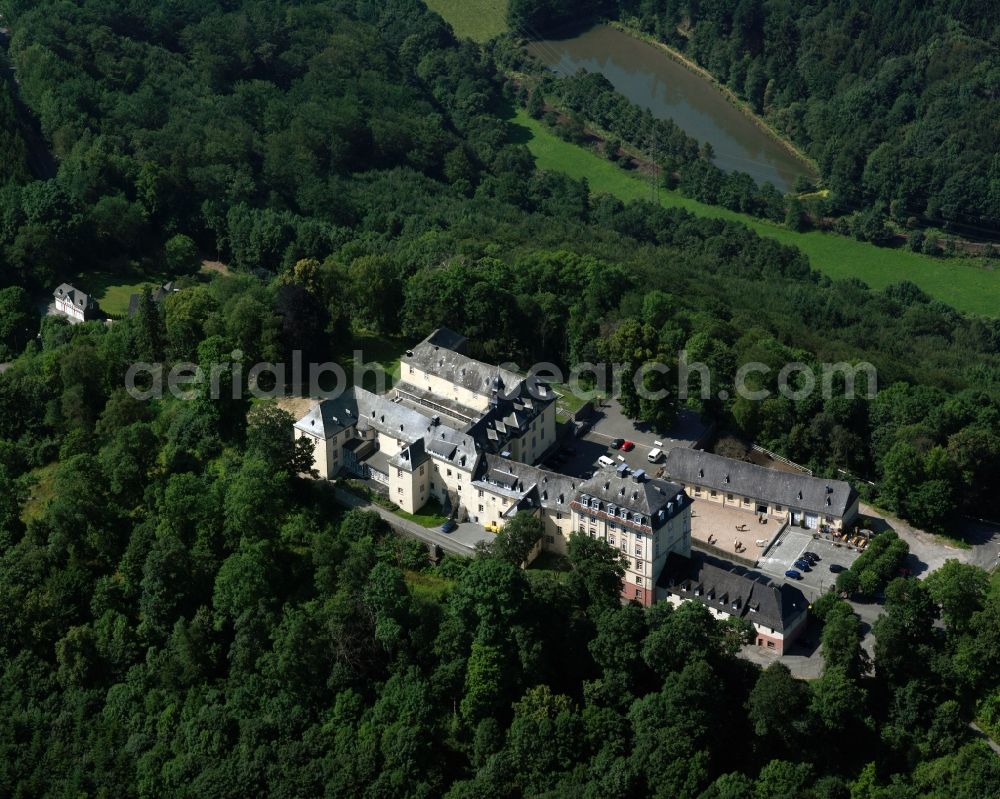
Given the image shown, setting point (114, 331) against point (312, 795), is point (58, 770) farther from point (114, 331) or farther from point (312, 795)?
point (114, 331)

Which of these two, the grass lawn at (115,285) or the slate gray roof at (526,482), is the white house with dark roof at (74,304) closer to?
the grass lawn at (115,285)

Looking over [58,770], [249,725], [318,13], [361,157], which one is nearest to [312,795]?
[249,725]

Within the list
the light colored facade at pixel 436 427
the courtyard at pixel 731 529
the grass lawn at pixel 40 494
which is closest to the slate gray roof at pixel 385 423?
the light colored facade at pixel 436 427

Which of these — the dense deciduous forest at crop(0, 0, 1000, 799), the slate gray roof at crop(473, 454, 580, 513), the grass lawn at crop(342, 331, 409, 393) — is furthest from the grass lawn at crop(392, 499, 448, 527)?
the grass lawn at crop(342, 331, 409, 393)

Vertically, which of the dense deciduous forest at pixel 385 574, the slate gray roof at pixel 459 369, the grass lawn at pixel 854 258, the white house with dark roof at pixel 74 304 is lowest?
the grass lawn at pixel 854 258

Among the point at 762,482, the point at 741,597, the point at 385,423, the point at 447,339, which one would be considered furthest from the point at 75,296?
the point at 741,597
